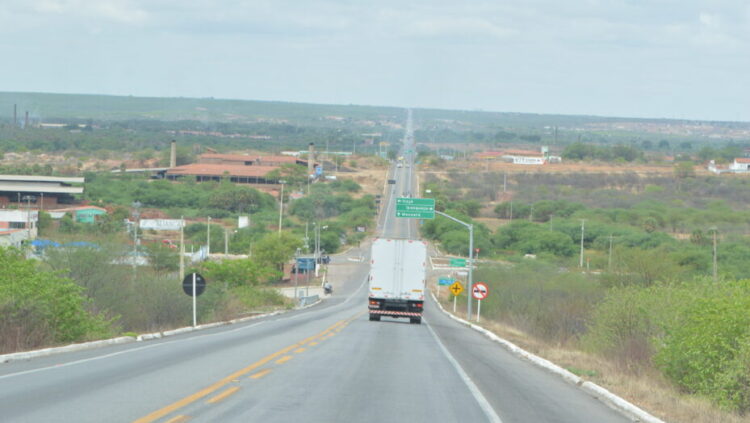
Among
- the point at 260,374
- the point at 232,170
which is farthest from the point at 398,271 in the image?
the point at 232,170

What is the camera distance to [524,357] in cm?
2283

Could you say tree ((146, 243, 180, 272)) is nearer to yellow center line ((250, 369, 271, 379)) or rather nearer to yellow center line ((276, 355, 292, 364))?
yellow center line ((276, 355, 292, 364))

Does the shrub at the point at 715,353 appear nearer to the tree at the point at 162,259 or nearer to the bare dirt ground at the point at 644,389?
the bare dirt ground at the point at 644,389

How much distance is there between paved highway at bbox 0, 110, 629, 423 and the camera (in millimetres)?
10781

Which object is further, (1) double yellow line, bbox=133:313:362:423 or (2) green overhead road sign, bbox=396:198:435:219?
(2) green overhead road sign, bbox=396:198:435:219

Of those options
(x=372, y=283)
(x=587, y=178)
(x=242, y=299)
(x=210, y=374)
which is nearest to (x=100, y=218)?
(x=242, y=299)

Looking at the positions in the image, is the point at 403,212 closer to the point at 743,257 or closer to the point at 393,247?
the point at 393,247

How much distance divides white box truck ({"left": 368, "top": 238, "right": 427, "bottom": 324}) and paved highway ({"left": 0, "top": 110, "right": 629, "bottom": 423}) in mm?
15025

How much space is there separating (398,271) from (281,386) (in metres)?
24.7

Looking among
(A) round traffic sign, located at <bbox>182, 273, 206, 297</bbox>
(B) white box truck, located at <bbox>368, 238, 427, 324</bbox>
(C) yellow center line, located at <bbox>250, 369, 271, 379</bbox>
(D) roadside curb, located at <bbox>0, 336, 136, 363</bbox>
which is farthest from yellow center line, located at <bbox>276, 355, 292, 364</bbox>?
(B) white box truck, located at <bbox>368, 238, 427, 324</bbox>

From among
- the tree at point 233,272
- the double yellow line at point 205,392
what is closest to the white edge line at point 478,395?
the double yellow line at point 205,392

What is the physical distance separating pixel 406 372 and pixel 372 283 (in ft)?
70.4

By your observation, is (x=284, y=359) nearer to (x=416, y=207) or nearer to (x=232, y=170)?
(x=416, y=207)

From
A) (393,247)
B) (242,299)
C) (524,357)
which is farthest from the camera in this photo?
(242,299)
